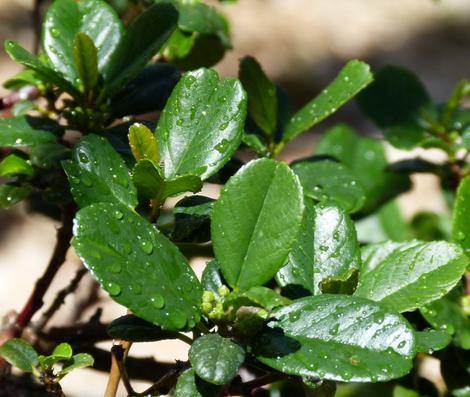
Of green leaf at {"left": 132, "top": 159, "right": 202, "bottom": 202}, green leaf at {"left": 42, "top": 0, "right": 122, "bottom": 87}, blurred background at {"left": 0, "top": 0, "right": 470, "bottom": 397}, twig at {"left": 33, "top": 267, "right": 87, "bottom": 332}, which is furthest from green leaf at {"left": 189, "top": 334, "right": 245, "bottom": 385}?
blurred background at {"left": 0, "top": 0, "right": 470, "bottom": 397}

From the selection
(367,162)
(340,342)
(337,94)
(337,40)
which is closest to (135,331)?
(340,342)

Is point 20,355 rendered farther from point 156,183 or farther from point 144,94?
point 144,94

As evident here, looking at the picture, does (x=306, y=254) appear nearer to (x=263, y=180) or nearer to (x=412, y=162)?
(x=263, y=180)

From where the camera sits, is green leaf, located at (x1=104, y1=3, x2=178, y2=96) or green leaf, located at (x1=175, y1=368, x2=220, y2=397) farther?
green leaf, located at (x1=104, y1=3, x2=178, y2=96)

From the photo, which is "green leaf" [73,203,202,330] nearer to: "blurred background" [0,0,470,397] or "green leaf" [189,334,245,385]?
"green leaf" [189,334,245,385]

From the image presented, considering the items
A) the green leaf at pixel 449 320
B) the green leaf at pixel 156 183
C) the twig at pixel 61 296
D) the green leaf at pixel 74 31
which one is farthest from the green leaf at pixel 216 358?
the twig at pixel 61 296

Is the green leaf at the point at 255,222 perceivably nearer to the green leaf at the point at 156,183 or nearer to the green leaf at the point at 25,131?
the green leaf at the point at 156,183
